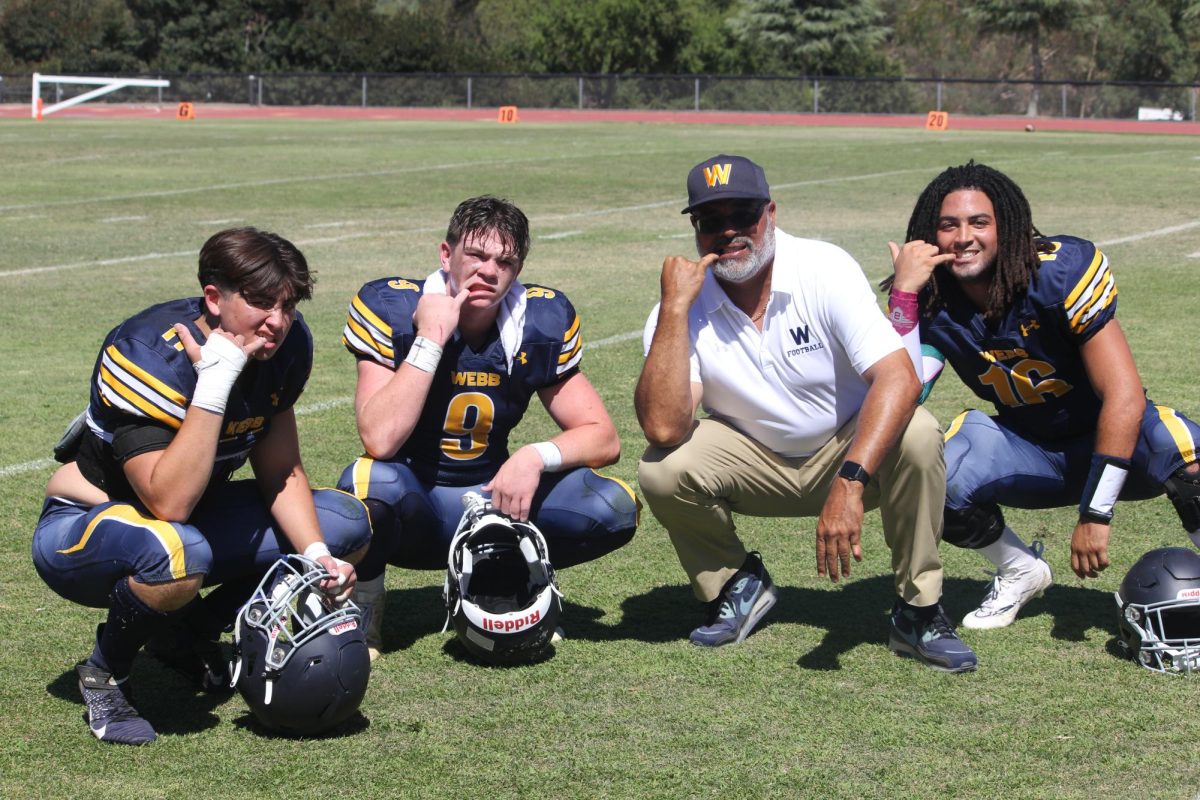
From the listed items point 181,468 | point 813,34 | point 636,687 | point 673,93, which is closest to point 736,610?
point 636,687

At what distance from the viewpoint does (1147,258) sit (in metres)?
12.7

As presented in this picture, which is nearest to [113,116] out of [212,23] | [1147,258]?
[212,23]

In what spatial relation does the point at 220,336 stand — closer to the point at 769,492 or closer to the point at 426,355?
the point at 426,355

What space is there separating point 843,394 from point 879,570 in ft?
3.29

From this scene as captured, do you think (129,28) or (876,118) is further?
(129,28)

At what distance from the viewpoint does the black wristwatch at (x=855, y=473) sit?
4.06 meters

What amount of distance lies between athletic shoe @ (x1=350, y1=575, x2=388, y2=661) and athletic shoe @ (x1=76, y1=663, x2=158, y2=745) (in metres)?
0.74

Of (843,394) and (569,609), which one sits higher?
(843,394)

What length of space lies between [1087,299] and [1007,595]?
0.93m

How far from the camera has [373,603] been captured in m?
4.39

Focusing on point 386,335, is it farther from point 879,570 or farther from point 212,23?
point 212,23

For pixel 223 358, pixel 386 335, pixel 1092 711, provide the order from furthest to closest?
pixel 386 335 → pixel 1092 711 → pixel 223 358

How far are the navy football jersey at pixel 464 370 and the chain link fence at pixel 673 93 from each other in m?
38.3

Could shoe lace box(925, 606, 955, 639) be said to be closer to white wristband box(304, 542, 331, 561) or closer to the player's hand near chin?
white wristband box(304, 542, 331, 561)
